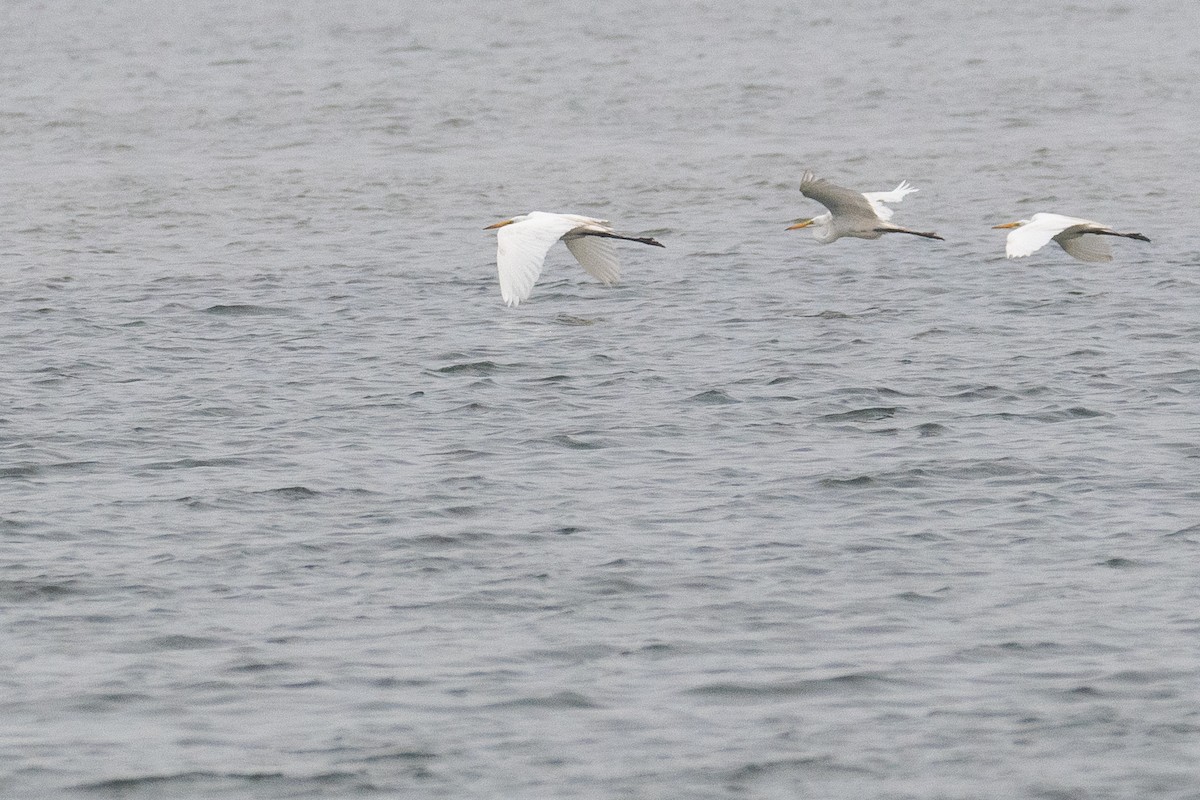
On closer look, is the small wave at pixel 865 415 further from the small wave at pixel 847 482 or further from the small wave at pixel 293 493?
the small wave at pixel 293 493

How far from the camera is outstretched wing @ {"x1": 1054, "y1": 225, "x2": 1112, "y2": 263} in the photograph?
18369 mm

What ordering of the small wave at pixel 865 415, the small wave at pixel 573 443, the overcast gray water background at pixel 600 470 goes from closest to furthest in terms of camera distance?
the overcast gray water background at pixel 600 470 → the small wave at pixel 573 443 → the small wave at pixel 865 415

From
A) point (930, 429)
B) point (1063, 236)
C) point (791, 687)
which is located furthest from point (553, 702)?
point (1063, 236)

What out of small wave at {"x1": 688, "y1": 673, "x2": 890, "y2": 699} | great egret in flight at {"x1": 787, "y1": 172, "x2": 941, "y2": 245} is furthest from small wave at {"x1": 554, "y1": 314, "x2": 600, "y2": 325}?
small wave at {"x1": 688, "y1": 673, "x2": 890, "y2": 699}

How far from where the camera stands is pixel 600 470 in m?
13.5

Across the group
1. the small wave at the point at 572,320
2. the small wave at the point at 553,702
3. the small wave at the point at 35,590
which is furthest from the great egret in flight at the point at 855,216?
the small wave at the point at 553,702

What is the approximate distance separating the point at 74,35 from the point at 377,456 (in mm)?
32459

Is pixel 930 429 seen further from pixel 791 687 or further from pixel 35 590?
pixel 35 590

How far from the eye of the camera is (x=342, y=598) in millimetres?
10852

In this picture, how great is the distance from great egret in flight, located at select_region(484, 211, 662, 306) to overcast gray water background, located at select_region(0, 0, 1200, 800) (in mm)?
640

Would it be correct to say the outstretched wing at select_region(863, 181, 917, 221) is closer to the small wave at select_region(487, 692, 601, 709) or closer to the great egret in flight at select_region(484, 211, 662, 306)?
the great egret in flight at select_region(484, 211, 662, 306)

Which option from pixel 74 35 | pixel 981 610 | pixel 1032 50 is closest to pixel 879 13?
pixel 1032 50

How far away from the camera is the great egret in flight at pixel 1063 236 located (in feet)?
54.7

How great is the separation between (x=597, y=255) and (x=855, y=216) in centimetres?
229
